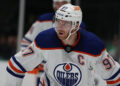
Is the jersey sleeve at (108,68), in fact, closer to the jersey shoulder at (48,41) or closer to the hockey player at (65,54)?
the hockey player at (65,54)

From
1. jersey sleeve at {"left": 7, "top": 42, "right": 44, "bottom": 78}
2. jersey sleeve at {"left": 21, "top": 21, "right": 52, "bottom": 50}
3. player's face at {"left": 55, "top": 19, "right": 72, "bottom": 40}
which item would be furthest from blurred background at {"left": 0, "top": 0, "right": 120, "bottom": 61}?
player's face at {"left": 55, "top": 19, "right": 72, "bottom": 40}

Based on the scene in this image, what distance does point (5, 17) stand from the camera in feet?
23.4

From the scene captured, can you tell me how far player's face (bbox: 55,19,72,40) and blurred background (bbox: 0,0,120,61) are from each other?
14.0ft

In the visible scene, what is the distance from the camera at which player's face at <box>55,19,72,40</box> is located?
8.55 ft

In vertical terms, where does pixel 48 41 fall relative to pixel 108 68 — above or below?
above

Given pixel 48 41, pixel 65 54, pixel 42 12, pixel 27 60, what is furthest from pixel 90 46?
pixel 42 12

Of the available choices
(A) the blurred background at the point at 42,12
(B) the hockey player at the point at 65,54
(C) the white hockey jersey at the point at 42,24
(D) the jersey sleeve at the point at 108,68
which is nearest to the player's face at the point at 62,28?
(B) the hockey player at the point at 65,54

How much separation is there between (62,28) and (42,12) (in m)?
4.94

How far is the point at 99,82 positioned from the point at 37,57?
996mm

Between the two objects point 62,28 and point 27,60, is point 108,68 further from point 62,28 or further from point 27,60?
point 27,60

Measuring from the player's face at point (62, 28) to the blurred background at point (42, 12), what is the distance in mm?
4267

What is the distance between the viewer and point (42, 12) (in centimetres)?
750

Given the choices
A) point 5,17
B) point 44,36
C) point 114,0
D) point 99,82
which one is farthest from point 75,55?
point 114,0

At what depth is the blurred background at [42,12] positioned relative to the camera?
7.20 metres
